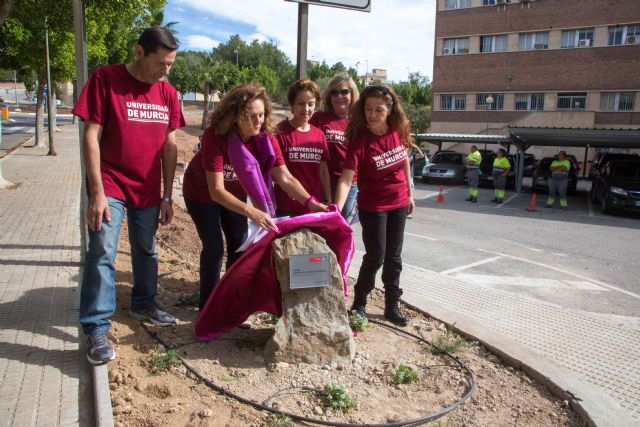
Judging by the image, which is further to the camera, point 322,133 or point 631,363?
point 322,133

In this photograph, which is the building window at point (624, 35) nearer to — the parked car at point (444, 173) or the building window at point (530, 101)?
the building window at point (530, 101)

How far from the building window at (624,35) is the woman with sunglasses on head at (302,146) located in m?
36.3

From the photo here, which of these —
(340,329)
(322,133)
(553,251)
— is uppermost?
(322,133)

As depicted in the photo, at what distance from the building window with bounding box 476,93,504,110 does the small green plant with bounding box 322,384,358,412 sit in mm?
38671

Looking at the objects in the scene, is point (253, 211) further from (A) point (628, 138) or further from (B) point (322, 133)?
(A) point (628, 138)

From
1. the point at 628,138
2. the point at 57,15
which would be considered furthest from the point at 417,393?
the point at 628,138

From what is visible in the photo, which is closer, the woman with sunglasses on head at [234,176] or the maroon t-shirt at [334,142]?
the woman with sunglasses on head at [234,176]

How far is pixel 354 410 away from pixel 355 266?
11.9ft

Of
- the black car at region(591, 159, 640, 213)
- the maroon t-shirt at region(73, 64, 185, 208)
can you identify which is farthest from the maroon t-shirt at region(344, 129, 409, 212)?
the black car at region(591, 159, 640, 213)

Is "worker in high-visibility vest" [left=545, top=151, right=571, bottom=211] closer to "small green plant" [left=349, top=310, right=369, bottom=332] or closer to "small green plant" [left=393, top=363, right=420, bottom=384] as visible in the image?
"small green plant" [left=349, top=310, right=369, bottom=332]

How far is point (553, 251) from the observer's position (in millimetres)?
8766

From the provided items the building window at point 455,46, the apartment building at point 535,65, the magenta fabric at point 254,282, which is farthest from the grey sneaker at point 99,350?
the building window at point 455,46

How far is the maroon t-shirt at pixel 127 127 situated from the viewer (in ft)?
10.7

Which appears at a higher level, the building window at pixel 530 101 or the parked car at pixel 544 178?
the building window at pixel 530 101
